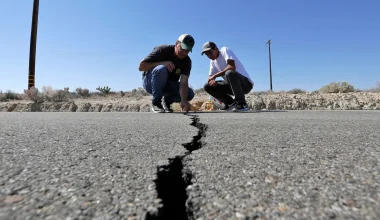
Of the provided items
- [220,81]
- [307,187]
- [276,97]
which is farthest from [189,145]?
[276,97]

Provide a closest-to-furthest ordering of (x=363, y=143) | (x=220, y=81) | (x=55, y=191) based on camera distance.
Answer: (x=55, y=191) → (x=363, y=143) → (x=220, y=81)

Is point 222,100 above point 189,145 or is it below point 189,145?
above

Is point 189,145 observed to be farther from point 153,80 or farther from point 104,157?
point 153,80

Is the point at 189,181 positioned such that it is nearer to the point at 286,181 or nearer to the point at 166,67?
the point at 286,181

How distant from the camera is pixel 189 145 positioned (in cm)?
151

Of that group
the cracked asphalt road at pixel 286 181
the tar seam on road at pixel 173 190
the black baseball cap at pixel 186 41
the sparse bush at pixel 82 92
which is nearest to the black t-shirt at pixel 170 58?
the black baseball cap at pixel 186 41

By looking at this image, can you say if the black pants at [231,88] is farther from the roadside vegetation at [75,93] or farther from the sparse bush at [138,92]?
the sparse bush at [138,92]

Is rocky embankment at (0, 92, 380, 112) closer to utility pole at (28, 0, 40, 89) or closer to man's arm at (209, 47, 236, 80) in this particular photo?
utility pole at (28, 0, 40, 89)

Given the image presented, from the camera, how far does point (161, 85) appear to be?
172 inches

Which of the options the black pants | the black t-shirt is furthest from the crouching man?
the black pants

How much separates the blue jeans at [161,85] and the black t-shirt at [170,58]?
0.52ft

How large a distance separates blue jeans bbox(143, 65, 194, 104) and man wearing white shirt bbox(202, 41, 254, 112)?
22.7 inches

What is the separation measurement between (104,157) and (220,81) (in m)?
4.27

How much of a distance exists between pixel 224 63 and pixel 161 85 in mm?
1149
